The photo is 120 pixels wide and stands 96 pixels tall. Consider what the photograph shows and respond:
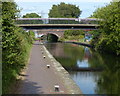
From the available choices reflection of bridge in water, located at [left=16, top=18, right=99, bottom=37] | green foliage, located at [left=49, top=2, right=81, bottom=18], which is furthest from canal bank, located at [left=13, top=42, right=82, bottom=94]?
green foliage, located at [left=49, top=2, right=81, bottom=18]

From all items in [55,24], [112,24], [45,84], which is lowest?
[45,84]

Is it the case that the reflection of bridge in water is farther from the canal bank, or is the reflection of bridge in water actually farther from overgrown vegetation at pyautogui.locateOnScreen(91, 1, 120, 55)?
the canal bank

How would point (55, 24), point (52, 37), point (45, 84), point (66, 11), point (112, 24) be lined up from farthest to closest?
point (52, 37), point (66, 11), point (55, 24), point (112, 24), point (45, 84)

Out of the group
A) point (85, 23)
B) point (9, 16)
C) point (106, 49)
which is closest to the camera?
point (9, 16)

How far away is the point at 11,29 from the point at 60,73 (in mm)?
4433

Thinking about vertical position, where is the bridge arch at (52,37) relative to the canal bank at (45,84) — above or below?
below

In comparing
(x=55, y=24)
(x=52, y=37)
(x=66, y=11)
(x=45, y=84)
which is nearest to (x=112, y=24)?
(x=55, y=24)

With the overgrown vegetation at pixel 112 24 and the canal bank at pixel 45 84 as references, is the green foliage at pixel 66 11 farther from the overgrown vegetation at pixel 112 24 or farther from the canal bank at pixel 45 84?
the canal bank at pixel 45 84

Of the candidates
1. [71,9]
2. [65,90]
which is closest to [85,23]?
[65,90]

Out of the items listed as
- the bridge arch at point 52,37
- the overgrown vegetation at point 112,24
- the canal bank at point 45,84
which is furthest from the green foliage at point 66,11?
the canal bank at point 45,84

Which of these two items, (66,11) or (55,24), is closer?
(55,24)

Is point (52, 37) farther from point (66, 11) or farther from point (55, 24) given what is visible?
point (55, 24)

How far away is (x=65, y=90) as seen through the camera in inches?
524

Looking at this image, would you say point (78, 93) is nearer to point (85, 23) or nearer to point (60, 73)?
point (60, 73)
